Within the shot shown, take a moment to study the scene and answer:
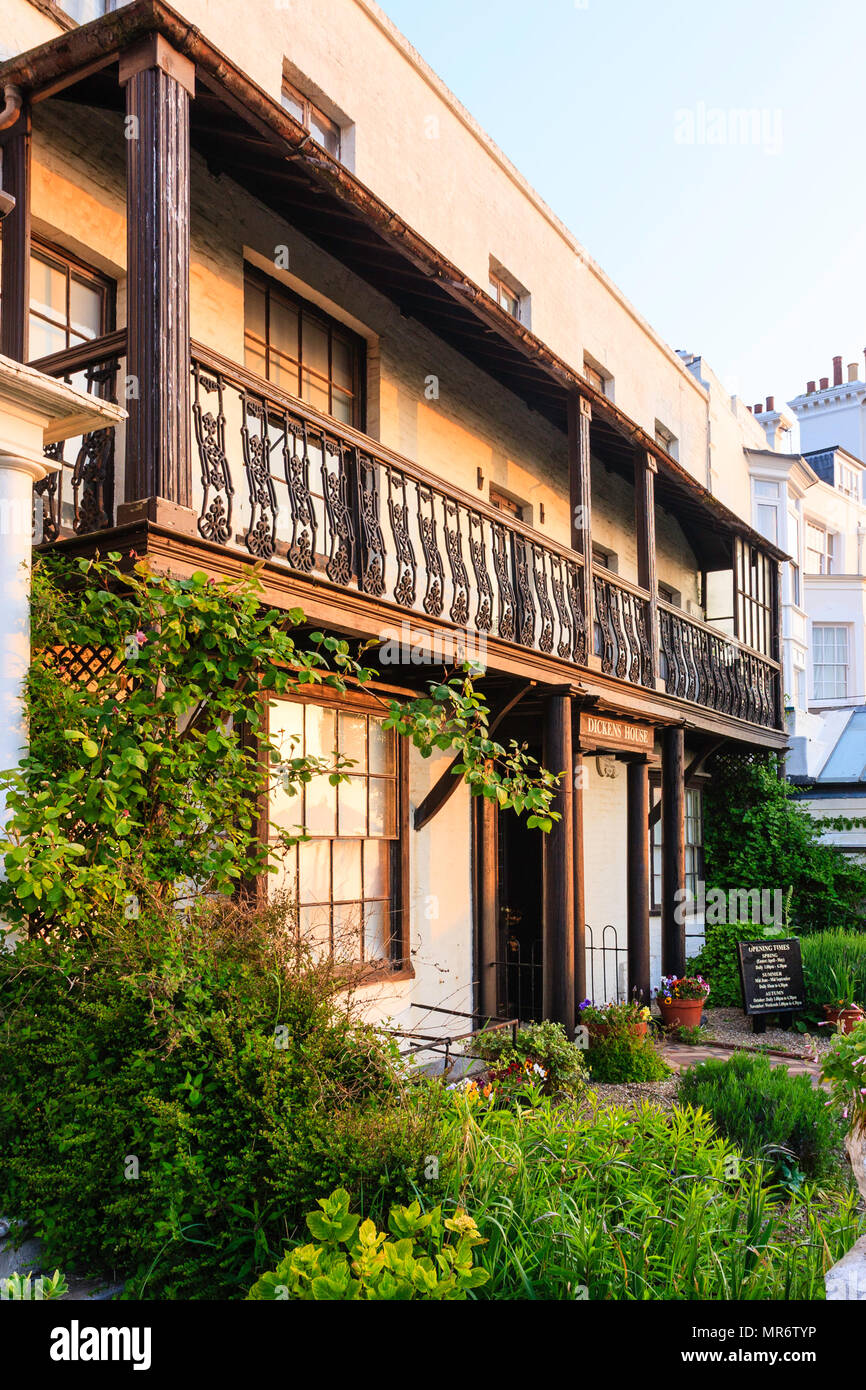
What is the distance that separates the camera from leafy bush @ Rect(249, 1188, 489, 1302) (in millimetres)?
2910

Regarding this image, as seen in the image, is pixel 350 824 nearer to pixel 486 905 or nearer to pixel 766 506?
pixel 486 905

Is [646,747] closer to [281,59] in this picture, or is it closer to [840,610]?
[281,59]

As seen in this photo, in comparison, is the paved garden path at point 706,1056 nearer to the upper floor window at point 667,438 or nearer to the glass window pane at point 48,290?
the glass window pane at point 48,290

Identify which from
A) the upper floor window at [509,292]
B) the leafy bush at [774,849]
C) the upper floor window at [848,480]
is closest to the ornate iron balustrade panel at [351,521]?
the upper floor window at [509,292]

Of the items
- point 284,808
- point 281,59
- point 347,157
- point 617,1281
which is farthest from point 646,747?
point 617,1281

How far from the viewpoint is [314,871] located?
315 inches

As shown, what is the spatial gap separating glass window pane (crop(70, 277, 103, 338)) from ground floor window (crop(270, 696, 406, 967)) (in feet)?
9.00

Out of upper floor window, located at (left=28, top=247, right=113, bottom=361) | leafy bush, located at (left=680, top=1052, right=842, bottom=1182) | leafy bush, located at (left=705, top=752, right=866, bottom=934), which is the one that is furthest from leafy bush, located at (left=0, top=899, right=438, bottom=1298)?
leafy bush, located at (left=705, top=752, right=866, bottom=934)

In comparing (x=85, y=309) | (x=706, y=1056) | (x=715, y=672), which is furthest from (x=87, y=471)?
(x=715, y=672)

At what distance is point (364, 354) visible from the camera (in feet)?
30.2

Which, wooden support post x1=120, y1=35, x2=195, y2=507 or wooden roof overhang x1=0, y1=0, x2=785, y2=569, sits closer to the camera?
wooden support post x1=120, y1=35, x2=195, y2=507

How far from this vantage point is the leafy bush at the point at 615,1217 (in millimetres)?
3338

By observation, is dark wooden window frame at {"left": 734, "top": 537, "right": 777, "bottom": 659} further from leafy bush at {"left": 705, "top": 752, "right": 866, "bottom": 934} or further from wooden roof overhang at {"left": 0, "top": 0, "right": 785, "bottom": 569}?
wooden roof overhang at {"left": 0, "top": 0, "right": 785, "bottom": 569}
